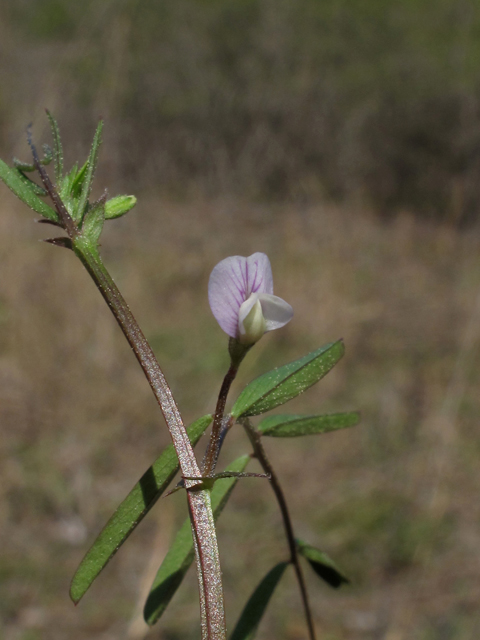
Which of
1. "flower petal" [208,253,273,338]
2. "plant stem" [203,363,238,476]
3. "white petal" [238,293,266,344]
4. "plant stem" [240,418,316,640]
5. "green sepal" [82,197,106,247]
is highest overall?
"green sepal" [82,197,106,247]

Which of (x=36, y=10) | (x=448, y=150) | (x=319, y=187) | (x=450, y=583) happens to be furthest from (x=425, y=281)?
(x=36, y=10)

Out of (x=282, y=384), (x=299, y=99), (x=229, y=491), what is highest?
(x=299, y=99)

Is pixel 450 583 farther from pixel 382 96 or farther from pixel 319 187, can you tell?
pixel 382 96

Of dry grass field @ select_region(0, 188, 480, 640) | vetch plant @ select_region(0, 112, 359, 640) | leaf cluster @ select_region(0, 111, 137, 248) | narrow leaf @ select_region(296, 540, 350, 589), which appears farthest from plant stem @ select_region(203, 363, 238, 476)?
dry grass field @ select_region(0, 188, 480, 640)

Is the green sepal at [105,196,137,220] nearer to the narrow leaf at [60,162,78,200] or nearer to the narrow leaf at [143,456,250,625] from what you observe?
the narrow leaf at [60,162,78,200]

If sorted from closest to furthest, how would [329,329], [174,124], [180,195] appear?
1. [329,329]
2. [180,195]
3. [174,124]

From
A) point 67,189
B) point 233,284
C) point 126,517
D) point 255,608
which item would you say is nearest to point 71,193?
point 67,189

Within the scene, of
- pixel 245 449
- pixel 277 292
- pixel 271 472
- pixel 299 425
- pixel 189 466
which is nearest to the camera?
pixel 189 466

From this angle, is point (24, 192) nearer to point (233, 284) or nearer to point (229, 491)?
point (233, 284)
